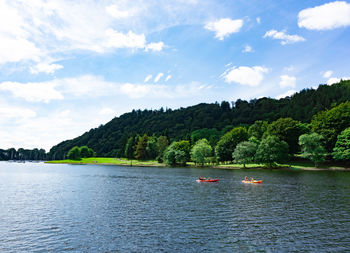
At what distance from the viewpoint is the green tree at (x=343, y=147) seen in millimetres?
109062

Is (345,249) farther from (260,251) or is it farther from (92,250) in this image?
(92,250)

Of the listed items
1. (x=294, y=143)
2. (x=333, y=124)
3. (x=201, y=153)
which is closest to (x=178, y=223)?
(x=294, y=143)

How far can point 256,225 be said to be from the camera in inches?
1217

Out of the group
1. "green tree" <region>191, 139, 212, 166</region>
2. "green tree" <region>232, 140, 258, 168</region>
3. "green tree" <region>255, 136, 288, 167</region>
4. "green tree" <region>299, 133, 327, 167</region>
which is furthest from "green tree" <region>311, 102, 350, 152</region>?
"green tree" <region>191, 139, 212, 166</region>

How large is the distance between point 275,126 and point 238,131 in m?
23.7

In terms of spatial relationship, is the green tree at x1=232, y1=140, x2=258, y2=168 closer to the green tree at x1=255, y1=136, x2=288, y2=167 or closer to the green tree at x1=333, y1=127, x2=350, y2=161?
the green tree at x1=255, y1=136, x2=288, y2=167

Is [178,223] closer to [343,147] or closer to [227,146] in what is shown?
[343,147]

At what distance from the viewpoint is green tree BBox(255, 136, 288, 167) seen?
119062 mm

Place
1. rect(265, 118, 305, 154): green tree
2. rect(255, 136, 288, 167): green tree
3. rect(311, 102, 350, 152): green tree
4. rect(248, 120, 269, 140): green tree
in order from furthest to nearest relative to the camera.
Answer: rect(248, 120, 269, 140): green tree, rect(265, 118, 305, 154): green tree, rect(311, 102, 350, 152): green tree, rect(255, 136, 288, 167): green tree

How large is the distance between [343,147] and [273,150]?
94.1 feet

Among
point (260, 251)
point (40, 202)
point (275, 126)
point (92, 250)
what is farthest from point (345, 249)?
point (275, 126)

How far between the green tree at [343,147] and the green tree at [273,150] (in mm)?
20623

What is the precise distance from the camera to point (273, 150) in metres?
119

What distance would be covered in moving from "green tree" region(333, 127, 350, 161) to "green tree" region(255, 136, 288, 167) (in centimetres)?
2062
